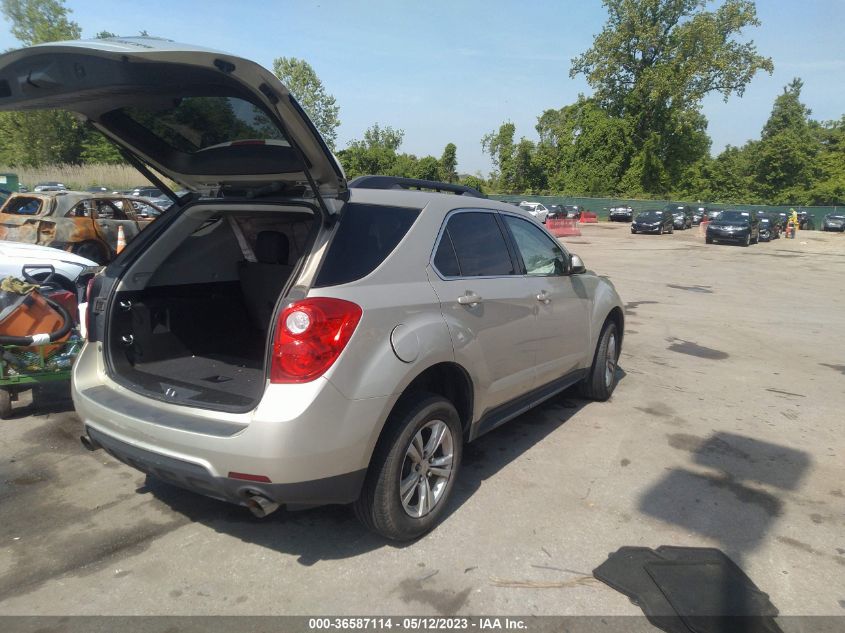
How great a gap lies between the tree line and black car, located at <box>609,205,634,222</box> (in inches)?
406

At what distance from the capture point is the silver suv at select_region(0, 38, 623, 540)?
2578 mm

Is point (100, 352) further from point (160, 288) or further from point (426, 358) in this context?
point (426, 358)

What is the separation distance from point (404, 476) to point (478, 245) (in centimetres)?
153

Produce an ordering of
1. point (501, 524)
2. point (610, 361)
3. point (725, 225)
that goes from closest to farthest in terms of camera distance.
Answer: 1. point (501, 524)
2. point (610, 361)
3. point (725, 225)

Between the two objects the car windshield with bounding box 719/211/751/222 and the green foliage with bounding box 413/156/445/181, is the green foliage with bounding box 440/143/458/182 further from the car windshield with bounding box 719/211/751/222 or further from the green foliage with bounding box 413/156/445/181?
the car windshield with bounding box 719/211/751/222

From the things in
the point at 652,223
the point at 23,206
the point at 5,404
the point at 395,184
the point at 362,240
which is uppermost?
the point at 395,184

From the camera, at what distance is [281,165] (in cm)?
307

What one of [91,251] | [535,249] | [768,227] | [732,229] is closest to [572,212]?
[768,227]

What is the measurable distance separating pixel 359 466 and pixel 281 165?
5.15 ft

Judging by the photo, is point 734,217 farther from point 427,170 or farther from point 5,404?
point 5,404

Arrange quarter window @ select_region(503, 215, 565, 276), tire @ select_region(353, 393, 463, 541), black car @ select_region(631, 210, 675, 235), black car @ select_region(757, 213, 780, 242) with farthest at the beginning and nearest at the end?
black car @ select_region(631, 210, 675, 235) < black car @ select_region(757, 213, 780, 242) < quarter window @ select_region(503, 215, 565, 276) < tire @ select_region(353, 393, 463, 541)

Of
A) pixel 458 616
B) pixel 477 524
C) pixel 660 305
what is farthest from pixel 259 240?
pixel 660 305

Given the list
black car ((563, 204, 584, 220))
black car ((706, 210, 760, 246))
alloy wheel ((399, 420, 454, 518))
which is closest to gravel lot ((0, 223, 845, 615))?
alloy wheel ((399, 420, 454, 518))

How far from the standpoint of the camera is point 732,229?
2884cm
